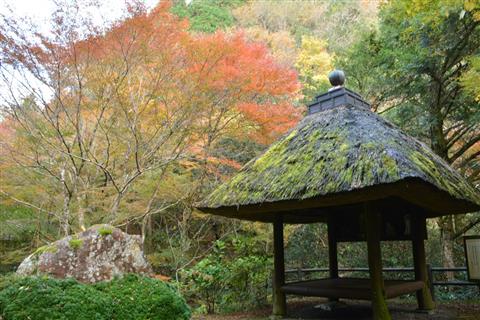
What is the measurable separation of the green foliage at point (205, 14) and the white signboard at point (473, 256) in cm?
1375

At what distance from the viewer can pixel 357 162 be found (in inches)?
184

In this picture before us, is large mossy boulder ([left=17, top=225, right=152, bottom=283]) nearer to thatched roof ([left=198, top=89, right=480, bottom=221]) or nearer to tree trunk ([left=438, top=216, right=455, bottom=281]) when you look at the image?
thatched roof ([left=198, top=89, right=480, bottom=221])

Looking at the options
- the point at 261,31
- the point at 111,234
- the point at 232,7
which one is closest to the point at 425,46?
the point at 111,234

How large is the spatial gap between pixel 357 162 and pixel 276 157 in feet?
5.46

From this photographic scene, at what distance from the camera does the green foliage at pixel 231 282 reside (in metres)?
6.98

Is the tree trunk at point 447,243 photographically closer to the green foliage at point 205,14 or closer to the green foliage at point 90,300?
the green foliage at point 90,300

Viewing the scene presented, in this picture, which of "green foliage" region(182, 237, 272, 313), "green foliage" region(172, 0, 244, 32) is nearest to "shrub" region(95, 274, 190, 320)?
"green foliage" region(182, 237, 272, 313)

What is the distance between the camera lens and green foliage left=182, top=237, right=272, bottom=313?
275 inches

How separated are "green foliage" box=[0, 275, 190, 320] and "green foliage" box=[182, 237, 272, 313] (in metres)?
2.02

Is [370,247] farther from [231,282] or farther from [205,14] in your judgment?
[205,14]

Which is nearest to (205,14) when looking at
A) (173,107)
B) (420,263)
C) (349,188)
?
(173,107)

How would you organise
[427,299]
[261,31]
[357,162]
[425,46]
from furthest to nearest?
[261,31]
[425,46]
[427,299]
[357,162]

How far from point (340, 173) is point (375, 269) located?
146 cm

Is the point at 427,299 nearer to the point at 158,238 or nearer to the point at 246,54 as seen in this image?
the point at 246,54
